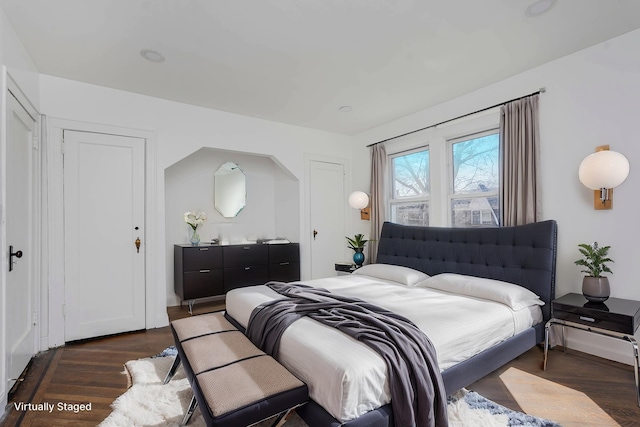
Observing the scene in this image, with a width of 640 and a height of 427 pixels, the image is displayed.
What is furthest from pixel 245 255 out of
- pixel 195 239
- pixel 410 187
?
pixel 410 187

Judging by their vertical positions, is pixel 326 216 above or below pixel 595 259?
above

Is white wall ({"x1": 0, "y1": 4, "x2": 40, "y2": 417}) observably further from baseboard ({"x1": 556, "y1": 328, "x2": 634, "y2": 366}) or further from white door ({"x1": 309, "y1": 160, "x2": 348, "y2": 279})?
baseboard ({"x1": 556, "y1": 328, "x2": 634, "y2": 366})

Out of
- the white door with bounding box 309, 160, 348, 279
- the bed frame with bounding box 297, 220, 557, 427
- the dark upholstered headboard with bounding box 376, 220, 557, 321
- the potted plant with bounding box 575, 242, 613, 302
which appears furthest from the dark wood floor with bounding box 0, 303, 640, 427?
the white door with bounding box 309, 160, 348, 279

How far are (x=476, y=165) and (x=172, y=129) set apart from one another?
3561 millimetres

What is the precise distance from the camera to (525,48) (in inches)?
107

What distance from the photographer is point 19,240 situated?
2.56 metres

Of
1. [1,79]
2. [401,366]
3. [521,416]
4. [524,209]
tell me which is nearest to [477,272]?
[524,209]

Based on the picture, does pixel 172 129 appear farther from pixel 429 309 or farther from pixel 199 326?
pixel 429 309

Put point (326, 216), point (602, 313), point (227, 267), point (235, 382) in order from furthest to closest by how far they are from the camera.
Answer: point (326, 216)
point (227, 267)
point (602, 313)
point (235, 382)

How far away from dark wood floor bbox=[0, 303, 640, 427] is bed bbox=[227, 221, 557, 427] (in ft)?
0.69

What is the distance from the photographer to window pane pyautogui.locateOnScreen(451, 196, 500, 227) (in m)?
3.54

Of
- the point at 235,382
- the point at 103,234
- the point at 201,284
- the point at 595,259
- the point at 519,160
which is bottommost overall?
the point at 201,284

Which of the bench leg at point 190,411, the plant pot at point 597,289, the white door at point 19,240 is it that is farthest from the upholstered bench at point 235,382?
the plant pot at point 597,289

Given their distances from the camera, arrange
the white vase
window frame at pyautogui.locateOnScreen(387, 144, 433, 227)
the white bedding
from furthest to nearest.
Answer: the white vase < window frame at pyautogui.locateOnScreen(387, 144, 433, 227) < the white bedding
